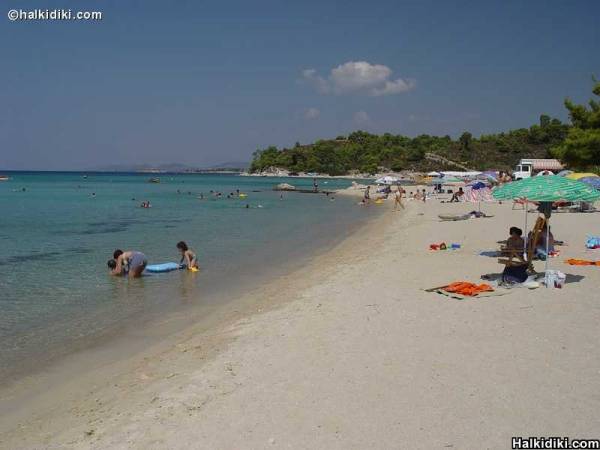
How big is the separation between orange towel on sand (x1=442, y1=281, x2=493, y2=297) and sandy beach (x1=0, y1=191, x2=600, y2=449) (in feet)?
1.15

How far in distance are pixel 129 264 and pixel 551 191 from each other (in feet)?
32.3

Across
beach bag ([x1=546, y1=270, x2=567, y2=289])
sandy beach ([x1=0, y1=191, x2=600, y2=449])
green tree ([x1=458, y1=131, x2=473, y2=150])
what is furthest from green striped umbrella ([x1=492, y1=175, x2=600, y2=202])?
green tree ([x1=458, y1=131, x2=473, y2=150])

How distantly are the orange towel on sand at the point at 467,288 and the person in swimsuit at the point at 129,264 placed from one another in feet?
24.9

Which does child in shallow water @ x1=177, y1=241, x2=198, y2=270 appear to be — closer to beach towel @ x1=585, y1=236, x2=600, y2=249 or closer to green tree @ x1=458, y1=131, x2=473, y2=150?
beach towel @ x1=585, y1=236, x2=600, y2=249

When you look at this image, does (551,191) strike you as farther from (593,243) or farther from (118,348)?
(118,348)

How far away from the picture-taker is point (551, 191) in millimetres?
9852

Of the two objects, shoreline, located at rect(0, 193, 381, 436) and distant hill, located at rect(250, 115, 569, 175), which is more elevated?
distant hill, located at rect(250, 115, 569, 175)

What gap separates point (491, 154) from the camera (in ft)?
391

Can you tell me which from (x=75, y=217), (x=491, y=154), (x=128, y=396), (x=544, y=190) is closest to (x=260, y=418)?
(x=128, y=396)

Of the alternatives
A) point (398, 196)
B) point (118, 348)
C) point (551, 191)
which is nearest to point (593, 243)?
point (551, 191)

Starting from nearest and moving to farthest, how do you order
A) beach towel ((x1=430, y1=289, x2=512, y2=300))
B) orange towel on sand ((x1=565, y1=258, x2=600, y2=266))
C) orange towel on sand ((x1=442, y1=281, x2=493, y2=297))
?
beach towel ((x1=430, y1=289, x2=512, y2=300)) < orange towel on sand ((x1=442, y1=281, x2=493, y2=297)) < orange towel on sand ((x1=565, y1=258, x2=600, y2=266))

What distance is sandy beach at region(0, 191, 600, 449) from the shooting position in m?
4.56

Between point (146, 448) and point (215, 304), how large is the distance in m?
6.22

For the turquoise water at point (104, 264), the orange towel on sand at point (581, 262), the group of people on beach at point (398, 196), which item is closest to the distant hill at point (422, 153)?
the group of people on beach at point (398, 196)
